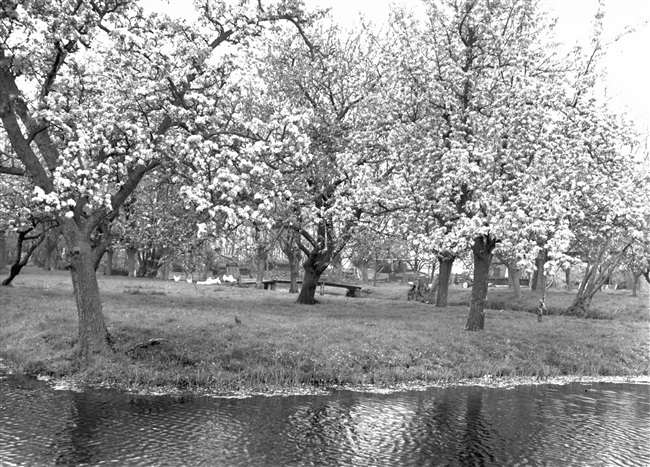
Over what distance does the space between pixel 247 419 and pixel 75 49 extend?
1482cm

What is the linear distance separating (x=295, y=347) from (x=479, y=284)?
1207 cm

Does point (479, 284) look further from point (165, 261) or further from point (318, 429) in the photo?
point (165, 261)

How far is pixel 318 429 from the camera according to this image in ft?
53.1

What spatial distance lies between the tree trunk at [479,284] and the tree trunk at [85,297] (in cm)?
1871

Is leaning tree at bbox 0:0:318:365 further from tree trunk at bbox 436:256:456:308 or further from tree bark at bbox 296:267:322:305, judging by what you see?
tree trunk at bbox 436:256:456:308

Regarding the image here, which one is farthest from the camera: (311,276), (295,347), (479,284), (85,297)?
(311,276)

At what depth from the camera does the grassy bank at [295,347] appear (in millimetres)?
21734

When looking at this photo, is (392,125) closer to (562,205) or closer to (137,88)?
(562,205)

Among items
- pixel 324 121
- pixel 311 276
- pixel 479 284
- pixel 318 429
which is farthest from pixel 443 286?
pixel 318 429

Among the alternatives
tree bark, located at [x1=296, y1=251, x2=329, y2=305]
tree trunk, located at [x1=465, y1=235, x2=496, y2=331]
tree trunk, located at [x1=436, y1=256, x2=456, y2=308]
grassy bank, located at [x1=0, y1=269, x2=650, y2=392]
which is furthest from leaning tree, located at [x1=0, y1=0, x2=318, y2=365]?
tree trunk, located at [x1=436, y1=256, x2=456, y2=308]

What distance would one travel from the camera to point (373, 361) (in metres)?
24.1

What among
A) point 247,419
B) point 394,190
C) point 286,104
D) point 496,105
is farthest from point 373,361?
point 286,104

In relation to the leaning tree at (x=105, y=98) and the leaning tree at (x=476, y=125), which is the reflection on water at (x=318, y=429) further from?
the leaning tree at (x=476, y=125)

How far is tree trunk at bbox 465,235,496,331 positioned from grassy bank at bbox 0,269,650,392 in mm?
754
